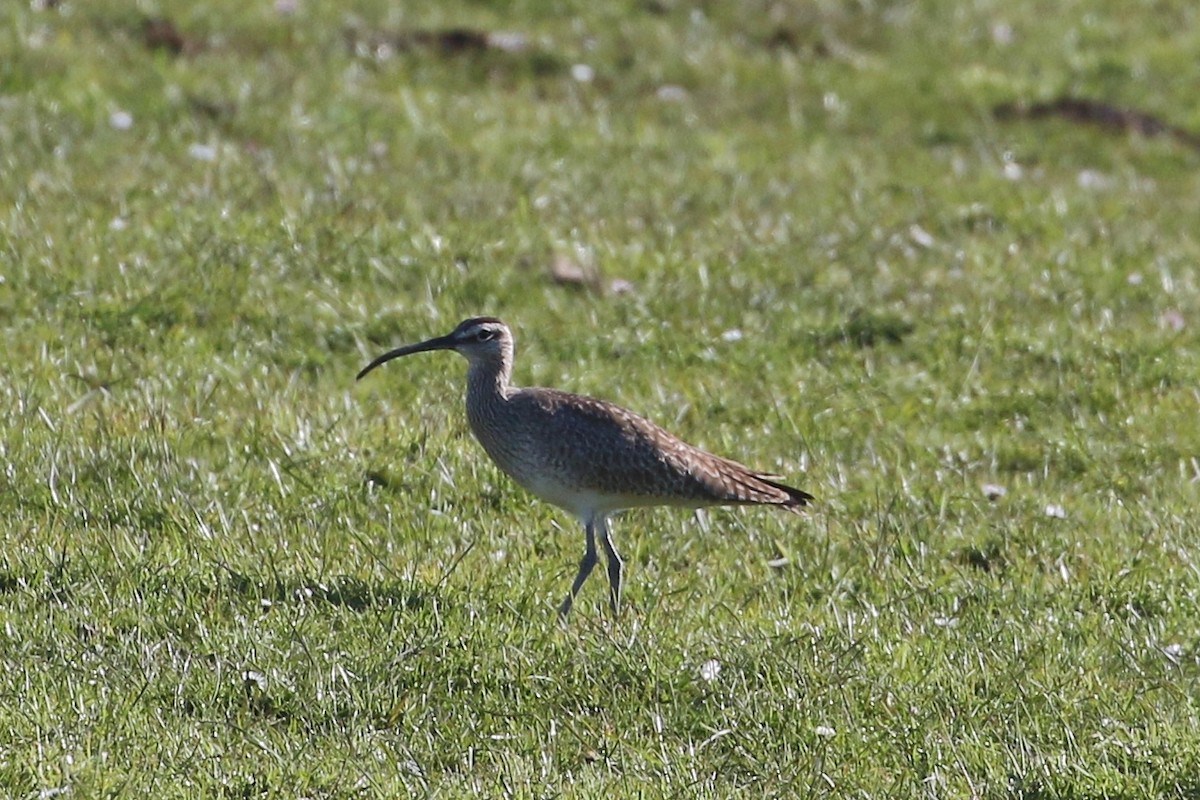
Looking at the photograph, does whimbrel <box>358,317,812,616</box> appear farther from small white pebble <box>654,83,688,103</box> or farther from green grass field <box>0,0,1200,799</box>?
small white pebble <box>654,83,688,103</box>

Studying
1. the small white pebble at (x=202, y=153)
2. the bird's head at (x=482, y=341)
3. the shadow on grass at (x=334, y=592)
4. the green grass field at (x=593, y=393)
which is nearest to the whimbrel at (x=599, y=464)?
the bird's head at (x=482, y=341)

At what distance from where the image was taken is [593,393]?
995 centimetres

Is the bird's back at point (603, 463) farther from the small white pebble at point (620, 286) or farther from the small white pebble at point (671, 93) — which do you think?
the small white pebble at point (671, 93)

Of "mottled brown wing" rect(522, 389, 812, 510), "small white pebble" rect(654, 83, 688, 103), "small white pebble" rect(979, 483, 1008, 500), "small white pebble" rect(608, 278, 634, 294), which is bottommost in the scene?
"small white pebble" rect(654, 83, 688, 103)

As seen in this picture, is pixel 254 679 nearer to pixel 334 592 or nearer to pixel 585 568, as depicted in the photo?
pixel 334 592

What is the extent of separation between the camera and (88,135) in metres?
12.4

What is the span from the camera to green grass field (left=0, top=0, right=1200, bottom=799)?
6.41 m

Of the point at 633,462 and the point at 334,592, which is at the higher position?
the point at 633,462

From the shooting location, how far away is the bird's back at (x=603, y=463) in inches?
305

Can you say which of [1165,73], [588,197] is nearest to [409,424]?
[588,197]

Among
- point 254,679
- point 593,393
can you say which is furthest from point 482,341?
point 254,679

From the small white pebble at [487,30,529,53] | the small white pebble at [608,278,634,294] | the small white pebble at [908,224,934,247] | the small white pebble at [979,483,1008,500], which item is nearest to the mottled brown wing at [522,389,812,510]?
the small white pebble at [979,483,1008,500]

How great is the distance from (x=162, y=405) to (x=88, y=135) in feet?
13.6

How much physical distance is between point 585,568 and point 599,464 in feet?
1.41
